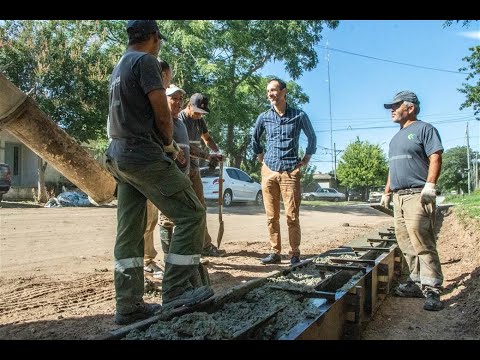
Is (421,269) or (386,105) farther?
(386,105)

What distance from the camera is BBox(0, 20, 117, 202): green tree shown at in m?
16.5

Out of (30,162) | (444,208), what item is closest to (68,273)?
(444,208)

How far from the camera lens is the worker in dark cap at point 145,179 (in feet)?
9.25

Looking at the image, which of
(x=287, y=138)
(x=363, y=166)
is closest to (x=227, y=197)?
(x=287, y=138)

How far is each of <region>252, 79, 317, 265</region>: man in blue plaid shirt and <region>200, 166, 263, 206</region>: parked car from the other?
1016cm

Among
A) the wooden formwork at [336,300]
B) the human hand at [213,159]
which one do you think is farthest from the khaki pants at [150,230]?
the wooden formwork at [336,300]

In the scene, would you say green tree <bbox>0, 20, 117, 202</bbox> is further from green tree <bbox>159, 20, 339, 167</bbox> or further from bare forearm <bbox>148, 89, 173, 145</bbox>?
bare forearm <bbox>148, 89, 173, 145</bbox>

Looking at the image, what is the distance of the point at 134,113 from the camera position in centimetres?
286

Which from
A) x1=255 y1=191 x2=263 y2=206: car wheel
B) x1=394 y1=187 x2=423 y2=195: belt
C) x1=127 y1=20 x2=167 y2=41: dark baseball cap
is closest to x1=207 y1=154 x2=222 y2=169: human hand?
x1=394 y1=187 x2=423 y2=195: belt

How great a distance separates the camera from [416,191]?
4188 mm

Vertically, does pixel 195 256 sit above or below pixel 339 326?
above

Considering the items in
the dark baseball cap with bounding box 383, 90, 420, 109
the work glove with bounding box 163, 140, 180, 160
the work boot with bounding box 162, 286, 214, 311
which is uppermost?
the dark baseball cap with bounding box 383, 90, 420, 109
